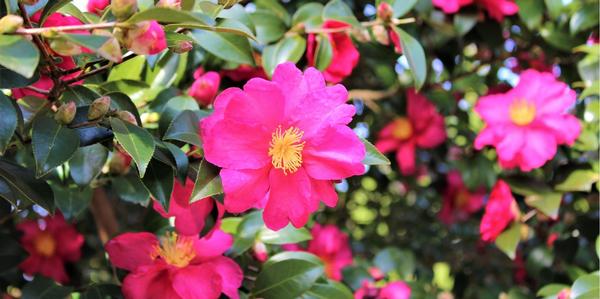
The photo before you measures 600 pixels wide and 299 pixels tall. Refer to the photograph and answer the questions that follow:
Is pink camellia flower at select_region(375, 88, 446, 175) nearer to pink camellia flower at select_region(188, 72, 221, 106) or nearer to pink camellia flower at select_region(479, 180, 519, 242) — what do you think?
pink camellia flower at select_region(479, 180, 519, 242)

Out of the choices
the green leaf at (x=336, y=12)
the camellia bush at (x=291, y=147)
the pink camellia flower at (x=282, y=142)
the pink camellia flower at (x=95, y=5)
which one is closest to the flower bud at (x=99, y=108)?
the camellia bush at (x=291, y=147)

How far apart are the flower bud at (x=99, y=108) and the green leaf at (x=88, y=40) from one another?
126 millimetres

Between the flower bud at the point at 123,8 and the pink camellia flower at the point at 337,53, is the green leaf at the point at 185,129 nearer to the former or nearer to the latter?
the flower bud at the point at 123,8

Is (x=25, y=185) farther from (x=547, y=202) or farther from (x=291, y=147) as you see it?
(x=547, y=202)

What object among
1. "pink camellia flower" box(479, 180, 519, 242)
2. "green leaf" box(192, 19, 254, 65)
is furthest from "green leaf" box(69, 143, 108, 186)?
"pink camellia flower" box(479, 180, 519, 242)

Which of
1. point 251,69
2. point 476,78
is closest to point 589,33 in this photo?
point 476,78

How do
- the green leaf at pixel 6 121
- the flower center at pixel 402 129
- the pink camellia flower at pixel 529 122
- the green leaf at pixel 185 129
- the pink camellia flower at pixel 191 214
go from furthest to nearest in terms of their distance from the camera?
1. the flower center at pixel 402 129
2. the pink camellia flower at pixel 529 122
3. the pink camellia flower at pixel 191 214
4. the green leaf at pixel 185 129
5. the green leaf at pixel 6 121

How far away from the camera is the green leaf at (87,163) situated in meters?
0.90

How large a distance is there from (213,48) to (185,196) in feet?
0.76

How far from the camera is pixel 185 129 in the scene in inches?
33.9

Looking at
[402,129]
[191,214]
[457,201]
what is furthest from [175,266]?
[457,201]

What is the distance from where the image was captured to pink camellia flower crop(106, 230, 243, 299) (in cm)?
92

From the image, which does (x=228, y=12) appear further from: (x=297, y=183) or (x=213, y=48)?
(x=297, y=183)

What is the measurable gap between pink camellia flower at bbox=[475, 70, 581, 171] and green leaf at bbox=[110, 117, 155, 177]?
29.1 inches
